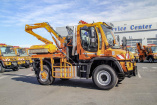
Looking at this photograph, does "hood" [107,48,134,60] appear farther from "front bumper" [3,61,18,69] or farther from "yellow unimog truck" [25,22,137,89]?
"front bumper" [3,61,18,69]

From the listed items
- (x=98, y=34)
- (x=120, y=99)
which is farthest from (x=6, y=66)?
(x=120, y=99)

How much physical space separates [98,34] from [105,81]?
2020mm

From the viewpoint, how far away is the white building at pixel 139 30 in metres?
38.8

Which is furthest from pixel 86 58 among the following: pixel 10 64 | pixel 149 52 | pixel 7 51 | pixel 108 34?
pixel 149 52

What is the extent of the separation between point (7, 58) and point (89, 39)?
37.1 feet

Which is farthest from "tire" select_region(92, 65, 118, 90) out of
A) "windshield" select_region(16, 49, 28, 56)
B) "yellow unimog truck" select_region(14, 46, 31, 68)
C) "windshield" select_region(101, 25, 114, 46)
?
"windshield" select_region(16, 49, 28, 56)

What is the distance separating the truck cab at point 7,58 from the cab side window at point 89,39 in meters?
10.9

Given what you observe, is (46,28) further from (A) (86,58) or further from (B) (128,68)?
(B) (128,68)

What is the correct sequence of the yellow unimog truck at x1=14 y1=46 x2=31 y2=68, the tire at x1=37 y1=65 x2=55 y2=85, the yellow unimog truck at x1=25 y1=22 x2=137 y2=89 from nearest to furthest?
the yellow unimog truck at x1=25 y1=22 x2=137 y2=89 → the tire at x1=37 y1=65 x2=55 y2=85 → the yellow unimog truck at x1=14 y1=46 x2=31 y2=68

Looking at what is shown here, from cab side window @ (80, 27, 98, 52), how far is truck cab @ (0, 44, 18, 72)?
35.7 ft

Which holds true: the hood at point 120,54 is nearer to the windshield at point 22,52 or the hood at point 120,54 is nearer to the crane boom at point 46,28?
the crane boom at point 46,28

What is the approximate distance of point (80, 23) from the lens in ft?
A: 26.5

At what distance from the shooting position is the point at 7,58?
629 inches

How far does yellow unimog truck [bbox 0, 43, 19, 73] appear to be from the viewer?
1580 centimetres
